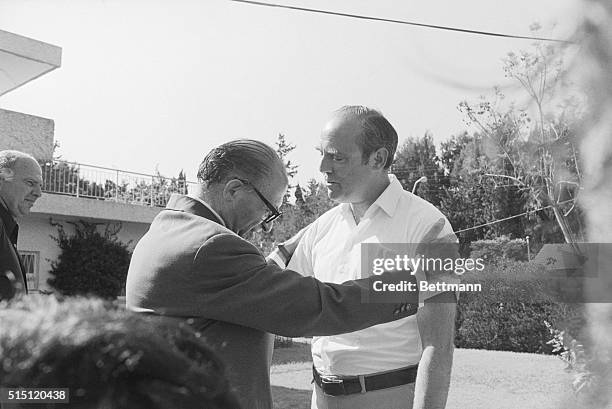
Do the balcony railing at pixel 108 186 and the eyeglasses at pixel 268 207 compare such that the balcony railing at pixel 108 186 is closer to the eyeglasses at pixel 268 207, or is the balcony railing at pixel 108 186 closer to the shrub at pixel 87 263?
the shrub at pixel 87 263

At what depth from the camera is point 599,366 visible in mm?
2035

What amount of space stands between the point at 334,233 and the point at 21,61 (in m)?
7.47

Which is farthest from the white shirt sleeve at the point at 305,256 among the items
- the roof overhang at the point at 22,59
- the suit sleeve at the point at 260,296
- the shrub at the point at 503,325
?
the roof overhang at the point at 22,59

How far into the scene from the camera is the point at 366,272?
47.7 inches

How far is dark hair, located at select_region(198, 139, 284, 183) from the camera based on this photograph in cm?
106

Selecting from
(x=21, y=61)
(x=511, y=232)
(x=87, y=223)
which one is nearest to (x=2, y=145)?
(x=21, y=61)

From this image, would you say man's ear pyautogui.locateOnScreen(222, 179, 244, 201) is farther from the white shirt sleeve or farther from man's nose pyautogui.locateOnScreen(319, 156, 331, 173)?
the white shirt sleeve

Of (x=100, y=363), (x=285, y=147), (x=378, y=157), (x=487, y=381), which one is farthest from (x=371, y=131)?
(x=285, y=147)

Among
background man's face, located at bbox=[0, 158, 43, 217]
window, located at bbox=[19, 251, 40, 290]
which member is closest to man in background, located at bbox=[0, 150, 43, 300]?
background man's face, located at bbox=[0, 158, 43, 217]

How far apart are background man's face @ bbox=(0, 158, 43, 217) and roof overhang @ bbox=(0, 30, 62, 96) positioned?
620cm

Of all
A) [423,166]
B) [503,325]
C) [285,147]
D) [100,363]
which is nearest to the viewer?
[100,363]

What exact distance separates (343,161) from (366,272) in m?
0.21

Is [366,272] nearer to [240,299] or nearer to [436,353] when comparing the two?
[436,353]

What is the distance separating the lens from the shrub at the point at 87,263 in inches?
361
